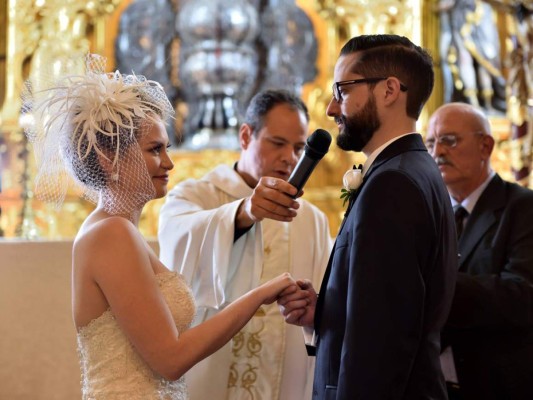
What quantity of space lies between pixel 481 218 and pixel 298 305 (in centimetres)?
108

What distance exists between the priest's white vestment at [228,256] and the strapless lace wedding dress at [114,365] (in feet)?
2.15

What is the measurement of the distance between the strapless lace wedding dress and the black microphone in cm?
54

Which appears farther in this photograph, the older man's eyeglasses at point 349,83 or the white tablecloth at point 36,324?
the white tablecloth at point 36,324

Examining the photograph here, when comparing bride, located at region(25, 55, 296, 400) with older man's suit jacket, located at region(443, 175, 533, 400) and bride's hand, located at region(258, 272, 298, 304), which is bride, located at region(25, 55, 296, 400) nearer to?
bride's hand, located at region(258, 272, 298, 304)

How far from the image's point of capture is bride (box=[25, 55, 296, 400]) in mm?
2488

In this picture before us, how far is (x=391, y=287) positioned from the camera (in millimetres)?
2170

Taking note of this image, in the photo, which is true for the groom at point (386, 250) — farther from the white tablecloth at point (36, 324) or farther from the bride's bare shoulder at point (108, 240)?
the white tablecloth at point (36, 324)

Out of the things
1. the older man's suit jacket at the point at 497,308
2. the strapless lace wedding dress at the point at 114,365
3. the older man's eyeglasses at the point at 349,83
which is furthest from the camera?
the older man's suit jacket at the point at 497,308

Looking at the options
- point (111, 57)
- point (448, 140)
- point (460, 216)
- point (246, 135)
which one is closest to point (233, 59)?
point (111, 57)

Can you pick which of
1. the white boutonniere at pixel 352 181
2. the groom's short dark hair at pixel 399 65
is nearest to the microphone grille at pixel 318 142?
the white boutonniere at pixel 352 181

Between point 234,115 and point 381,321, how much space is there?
6172 mm

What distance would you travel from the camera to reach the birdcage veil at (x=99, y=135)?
2643mm

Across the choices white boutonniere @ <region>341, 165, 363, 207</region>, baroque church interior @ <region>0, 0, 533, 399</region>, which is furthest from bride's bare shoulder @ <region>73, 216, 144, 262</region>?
baroque church interior @ <region>0, 0, 533, 399</region>

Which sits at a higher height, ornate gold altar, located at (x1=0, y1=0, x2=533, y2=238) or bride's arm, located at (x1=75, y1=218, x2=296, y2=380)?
ornate gold altar, located at (x1=0, y1=0, x2=533, y2=238)
